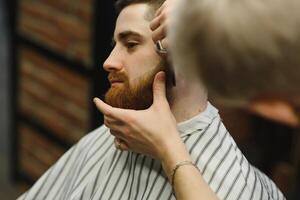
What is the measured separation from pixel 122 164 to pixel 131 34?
1.34 ft

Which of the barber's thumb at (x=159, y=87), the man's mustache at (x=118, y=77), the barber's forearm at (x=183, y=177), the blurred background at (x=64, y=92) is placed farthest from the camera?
the blurred background at (x=64, y=92)

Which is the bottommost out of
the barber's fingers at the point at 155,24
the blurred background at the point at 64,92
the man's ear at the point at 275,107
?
the blurred background at the point at 64,92

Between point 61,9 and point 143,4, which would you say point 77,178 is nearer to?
point 143,4

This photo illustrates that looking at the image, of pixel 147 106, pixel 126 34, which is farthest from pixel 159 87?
pixel 126 34

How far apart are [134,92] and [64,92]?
1852 mm

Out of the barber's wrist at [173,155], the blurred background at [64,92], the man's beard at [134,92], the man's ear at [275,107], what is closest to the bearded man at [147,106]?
the man's beard at [134,92]

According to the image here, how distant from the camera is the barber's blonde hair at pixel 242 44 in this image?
0.95 metres

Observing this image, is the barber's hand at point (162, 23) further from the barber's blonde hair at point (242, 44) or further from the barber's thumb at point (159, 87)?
the barber's blonde hair at point (242, 44)

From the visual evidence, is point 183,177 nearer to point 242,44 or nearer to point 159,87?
point 159,87

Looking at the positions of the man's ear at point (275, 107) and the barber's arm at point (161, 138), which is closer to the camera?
the man's ear at point (275, 107)

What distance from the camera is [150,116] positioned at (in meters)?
1.44

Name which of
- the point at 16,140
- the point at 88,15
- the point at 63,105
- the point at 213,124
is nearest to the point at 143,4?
the point at 213,124

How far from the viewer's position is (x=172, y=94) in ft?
5.04

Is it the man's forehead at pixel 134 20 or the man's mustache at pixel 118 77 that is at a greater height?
the man's forehead at pixel 134 20
